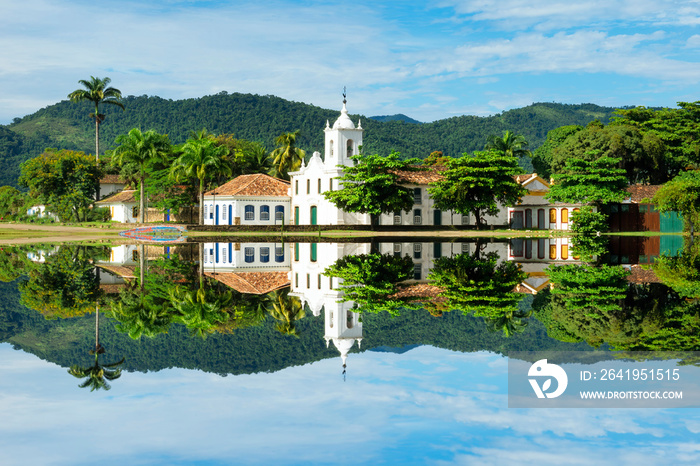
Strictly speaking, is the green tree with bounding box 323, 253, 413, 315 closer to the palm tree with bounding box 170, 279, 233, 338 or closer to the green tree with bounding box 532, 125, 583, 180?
the palm tree with bounding box 170, 279, 233, 338

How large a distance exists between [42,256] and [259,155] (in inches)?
2176

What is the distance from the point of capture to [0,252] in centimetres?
3347

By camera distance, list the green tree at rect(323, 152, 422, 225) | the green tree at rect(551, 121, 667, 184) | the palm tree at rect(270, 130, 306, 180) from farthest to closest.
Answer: the palm tree at rect(270, 130, 306, 180) → the green tree at rect(551, 121, 667, 184) → the green tree at rect(323, 152, 422, 225)

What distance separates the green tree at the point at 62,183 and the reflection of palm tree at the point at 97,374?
67062 millimetres

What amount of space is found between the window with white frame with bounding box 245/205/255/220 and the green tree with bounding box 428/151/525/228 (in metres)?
16.9

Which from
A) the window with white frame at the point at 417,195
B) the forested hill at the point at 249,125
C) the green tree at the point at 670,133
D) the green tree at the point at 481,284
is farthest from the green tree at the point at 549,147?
the green tree at the point at 481,284

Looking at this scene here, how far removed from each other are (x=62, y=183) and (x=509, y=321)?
69182mm

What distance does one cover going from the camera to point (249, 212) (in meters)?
63.3

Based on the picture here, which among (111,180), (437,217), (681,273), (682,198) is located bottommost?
(681,273)

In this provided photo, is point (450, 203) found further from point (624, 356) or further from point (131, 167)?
point (624, 356)

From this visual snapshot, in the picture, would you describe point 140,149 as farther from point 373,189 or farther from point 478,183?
point 478,183

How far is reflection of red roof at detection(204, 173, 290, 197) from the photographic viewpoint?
63219mm

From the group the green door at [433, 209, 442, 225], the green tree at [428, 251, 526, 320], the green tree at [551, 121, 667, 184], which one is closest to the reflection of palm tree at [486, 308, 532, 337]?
the green tree at [428, 251, 526, 320]

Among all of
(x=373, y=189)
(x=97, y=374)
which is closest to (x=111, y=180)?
(x=373, y=189)
